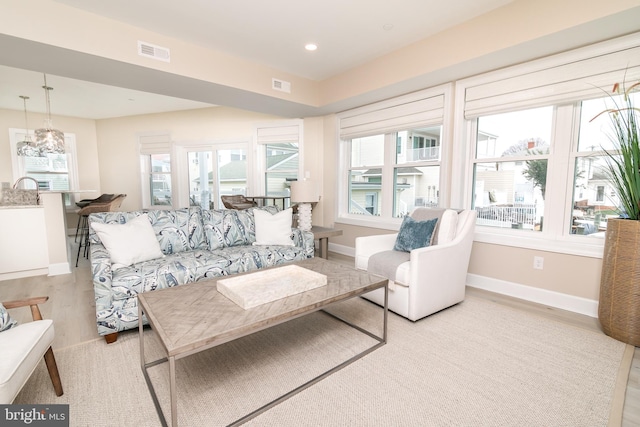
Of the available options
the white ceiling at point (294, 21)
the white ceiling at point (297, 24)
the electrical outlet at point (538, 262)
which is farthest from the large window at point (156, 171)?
the electrical outlet at point (538, 262)

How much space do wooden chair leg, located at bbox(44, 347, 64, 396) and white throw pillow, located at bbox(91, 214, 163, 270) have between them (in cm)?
88

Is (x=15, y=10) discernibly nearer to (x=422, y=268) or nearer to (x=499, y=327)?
(x=422, y=268)

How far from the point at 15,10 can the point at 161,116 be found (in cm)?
428

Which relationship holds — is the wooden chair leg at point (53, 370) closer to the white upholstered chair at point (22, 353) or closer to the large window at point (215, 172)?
the white upholstered chair at point (22, 353)

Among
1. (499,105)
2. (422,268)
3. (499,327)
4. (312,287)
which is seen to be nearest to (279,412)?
(312,287)

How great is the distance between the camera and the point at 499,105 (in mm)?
3020

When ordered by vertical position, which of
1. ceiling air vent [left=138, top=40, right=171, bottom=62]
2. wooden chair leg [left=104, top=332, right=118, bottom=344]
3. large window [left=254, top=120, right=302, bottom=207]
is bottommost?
wooden chair leg [left=104, top=332, right=118, bottom=344]

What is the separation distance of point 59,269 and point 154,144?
139 inches

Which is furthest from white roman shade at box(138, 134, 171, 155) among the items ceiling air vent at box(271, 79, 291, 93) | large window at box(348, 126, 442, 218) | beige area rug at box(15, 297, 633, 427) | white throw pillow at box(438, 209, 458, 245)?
white throw pillow at box(438, 209, 458, 245)

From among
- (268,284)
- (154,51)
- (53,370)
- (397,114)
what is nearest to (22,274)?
(53,370)

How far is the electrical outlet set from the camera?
2.86m

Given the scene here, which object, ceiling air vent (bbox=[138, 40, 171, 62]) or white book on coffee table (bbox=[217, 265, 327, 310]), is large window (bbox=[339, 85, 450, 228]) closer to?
white book on coffee table (bbox=[217, 265, 327, 310])

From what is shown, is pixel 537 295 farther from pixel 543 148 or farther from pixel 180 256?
pixel 180 256

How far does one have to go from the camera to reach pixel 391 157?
432cm
